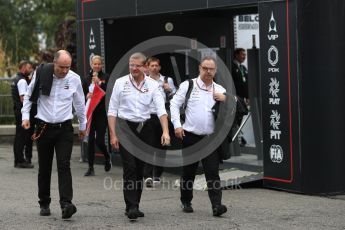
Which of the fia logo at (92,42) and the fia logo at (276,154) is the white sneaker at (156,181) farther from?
the fia logo at (92,42)

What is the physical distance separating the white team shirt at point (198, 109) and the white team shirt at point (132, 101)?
0.26 metres

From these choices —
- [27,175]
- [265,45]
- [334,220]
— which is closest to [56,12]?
[27,175]

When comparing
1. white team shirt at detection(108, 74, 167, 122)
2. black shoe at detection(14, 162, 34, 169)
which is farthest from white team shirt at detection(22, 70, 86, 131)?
black shoe at detection(14, 162, 34, 169)

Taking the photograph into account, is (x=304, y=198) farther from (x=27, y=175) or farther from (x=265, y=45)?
(x=27, y=175)

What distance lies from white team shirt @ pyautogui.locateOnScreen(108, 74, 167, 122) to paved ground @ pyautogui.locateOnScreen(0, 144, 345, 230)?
1.13m

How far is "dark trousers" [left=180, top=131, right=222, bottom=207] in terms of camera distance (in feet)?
27.2

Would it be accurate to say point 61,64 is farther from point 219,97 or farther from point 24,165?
point 24,165

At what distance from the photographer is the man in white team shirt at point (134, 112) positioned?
8.14 metres

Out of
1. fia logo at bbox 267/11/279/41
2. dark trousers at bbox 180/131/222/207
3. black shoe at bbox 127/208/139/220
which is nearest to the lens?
black shoe at bbox 127/208/139/220

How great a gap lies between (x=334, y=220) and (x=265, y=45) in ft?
9.05

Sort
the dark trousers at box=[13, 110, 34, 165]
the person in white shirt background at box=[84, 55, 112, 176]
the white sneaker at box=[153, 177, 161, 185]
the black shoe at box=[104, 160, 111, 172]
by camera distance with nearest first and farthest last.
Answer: the white sneaker at box=[153, 177, 161, 185], the person in white shirt background at box=[84, 55, 112, 176], the black shoe at box=[104, 160, 111, 172], the dark trousers at box=[13, 110, 34, 165]

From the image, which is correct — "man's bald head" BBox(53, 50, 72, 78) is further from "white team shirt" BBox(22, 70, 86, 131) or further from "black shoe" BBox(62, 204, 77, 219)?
"black shoe" BBox(62, 204, 77, 219)

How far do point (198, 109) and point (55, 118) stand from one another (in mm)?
1581

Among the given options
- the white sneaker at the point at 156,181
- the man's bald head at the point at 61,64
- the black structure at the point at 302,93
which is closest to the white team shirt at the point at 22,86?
the white sneaker at the point at 156,181
